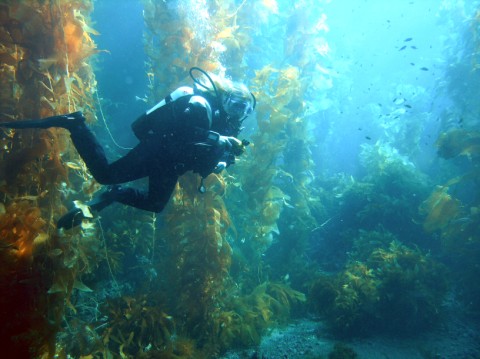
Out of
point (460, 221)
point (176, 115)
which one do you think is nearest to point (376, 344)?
point (460, 221)

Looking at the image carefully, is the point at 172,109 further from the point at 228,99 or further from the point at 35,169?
the point at 35,169

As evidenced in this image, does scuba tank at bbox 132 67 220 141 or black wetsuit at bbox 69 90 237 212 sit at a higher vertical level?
scuba tank at bbox 132 67 220 141

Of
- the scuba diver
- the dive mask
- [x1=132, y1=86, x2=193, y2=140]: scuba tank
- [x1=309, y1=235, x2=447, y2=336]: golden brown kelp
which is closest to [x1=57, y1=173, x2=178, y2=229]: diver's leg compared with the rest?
the scuba diver

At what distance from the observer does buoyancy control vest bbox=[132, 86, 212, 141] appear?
3.03 m

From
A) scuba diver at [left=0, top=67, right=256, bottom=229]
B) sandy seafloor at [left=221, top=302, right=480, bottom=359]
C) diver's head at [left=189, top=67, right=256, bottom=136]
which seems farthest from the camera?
sandy seafloor at [left=221, top=302, right=480, bottom=359]

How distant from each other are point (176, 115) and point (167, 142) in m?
0.34

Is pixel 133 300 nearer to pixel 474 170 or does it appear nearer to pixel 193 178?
pixel 193 178

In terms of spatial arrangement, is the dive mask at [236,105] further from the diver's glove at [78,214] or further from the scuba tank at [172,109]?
the diver's glove at [78,214]

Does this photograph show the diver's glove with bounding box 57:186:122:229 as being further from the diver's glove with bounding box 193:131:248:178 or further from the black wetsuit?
the diver's glove with bounding box 193:131:248:178

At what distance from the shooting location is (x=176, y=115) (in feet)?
10.2

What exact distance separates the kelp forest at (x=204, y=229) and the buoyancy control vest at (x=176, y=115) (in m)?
1.15

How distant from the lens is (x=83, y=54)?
3.98 m

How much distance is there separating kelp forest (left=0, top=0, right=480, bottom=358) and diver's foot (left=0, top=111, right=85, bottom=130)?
1.85ft

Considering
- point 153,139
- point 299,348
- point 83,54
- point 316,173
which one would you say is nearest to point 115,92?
point 316,173
